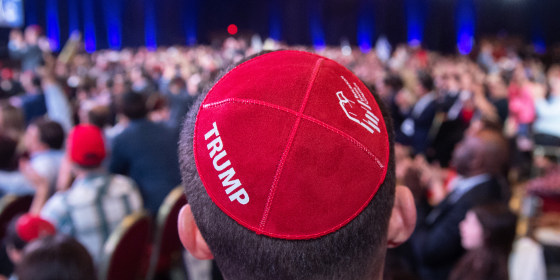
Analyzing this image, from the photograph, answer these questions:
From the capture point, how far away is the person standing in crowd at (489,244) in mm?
1768

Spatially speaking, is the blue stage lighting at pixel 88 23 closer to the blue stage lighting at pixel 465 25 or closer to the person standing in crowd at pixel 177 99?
the person standing in crowd at pixel 177 99

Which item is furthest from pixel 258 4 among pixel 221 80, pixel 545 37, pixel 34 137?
pixel 221 80

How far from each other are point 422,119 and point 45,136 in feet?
13.4

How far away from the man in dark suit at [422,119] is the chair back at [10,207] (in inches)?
162

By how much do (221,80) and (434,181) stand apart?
2762 millimetres

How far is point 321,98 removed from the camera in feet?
1.86

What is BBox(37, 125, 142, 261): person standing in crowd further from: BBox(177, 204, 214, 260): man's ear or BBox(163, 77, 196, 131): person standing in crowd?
BBox(163, 77, 196, 131): person standing in crowd

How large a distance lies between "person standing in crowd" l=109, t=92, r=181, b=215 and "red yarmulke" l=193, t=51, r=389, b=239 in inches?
94.5

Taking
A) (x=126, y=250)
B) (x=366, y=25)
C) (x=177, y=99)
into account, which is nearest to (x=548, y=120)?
(x=177, y=99)

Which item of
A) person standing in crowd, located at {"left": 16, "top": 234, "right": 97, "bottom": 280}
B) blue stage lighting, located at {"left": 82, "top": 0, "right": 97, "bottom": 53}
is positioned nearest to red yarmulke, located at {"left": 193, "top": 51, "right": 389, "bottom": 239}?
person standing in crowd, located at {"left": 16, "top": 234, "right": 97, "bottom": 280}

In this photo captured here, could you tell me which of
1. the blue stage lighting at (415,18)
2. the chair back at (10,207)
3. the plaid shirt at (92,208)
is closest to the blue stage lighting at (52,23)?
A: the blue stage lighting at (415,18)

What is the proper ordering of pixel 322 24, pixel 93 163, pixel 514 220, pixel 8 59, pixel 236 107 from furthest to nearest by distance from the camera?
pixel 322 24 → pixel 8 59 → pixel 93 163 → pixel 514 220 → pixel 236 107

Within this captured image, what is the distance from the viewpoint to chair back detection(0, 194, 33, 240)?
239 centimetres

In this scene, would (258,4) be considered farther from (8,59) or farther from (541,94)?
(541,94)
